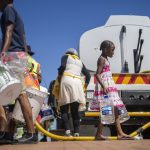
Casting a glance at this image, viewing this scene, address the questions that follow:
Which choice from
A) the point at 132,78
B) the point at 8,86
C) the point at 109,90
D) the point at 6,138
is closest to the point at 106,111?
the point at 109,90

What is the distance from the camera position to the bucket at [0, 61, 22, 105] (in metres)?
4.17

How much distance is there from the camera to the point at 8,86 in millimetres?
4199

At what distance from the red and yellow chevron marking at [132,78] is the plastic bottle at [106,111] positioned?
1.44 meters

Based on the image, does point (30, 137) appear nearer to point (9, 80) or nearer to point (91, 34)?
point (9, 80)

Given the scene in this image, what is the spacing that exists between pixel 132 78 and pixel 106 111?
168cm

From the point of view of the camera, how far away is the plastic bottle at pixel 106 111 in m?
5.80

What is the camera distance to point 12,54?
15.7ft

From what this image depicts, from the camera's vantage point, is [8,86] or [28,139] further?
[28,139]

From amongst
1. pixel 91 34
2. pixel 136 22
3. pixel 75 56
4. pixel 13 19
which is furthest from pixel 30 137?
pixel 136 22

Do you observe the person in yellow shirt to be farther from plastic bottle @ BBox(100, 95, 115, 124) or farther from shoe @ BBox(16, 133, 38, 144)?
plastic bottle @ BBox(100, 95, 115, 124)

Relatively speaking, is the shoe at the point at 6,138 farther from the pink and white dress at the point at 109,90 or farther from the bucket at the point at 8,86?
the pink and white dress at the point at 109,90

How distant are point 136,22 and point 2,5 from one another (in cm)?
373

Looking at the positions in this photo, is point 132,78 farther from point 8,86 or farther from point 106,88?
point 8,86

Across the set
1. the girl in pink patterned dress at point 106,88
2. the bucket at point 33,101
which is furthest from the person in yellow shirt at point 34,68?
the girl in pink patterned dress at point 106,88
